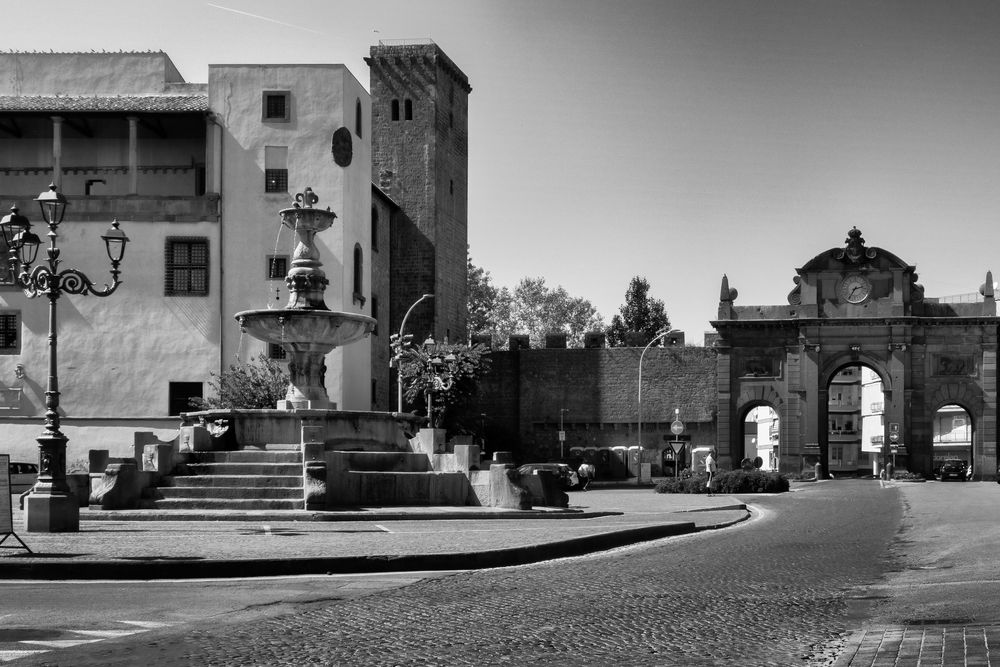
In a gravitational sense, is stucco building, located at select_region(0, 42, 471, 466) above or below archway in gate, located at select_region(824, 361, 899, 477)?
above

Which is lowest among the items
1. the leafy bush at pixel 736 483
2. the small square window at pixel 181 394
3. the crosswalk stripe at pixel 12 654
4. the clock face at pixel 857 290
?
the leafy bush at pixel 736 483

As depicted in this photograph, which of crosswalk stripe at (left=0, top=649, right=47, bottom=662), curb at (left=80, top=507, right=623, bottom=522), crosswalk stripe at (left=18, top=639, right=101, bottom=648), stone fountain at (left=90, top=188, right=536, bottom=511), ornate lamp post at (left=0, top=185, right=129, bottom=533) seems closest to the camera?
crosswalk stripe at (left=0, top=649, right=47, bottom=662)

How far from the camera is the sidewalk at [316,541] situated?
1290cm

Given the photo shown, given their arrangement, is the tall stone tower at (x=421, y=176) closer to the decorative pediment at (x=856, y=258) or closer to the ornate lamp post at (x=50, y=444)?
the decorative pediment at (x=856, y=258)

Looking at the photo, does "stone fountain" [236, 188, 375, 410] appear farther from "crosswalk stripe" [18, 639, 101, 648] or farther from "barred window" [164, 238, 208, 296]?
"barred window" [164, 238, 208, 296]

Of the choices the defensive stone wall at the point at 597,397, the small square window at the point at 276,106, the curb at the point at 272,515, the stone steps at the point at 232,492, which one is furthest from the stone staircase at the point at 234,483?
the defensive stone wall at the point at 597,397

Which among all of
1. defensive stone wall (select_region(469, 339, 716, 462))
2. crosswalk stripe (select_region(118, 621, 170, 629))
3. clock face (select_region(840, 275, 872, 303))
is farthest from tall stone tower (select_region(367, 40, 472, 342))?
crosswalk stripe (select_region(118, 621, 170, 629))

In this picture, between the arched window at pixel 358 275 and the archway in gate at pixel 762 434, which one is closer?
the arched window at pixel 358 275

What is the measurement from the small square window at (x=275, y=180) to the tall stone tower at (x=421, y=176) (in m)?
15.9

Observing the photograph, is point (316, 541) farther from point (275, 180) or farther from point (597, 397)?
point (597, 397)

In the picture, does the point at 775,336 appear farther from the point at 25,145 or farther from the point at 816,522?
the point at 816,522

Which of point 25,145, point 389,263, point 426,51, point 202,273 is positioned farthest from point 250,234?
point 426,51

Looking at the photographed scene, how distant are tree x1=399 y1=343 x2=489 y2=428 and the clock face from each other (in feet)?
67.9

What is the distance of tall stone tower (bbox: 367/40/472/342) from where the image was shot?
66.8 m
